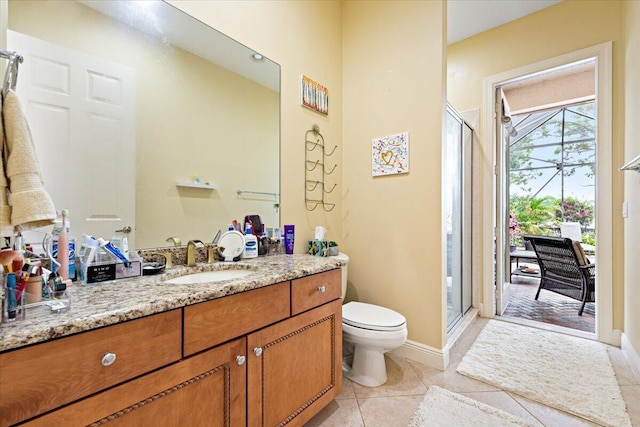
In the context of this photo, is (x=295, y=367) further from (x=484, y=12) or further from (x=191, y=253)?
(x=484, y=12)

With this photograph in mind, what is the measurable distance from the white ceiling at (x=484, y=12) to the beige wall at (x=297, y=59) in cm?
122

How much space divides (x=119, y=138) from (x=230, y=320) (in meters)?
0.95

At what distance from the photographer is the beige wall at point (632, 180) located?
1.92 meters

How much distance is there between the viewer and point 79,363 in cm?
68

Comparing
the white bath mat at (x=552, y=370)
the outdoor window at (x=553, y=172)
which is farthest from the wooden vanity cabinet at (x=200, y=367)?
the outdoor window at (x=553, y=172)

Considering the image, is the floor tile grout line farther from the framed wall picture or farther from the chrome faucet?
the framed wall picture

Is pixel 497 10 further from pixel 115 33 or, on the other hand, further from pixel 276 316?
pixel 276 316

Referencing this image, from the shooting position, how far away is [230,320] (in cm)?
100

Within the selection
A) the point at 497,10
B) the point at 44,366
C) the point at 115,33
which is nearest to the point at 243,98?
the point at 115,33

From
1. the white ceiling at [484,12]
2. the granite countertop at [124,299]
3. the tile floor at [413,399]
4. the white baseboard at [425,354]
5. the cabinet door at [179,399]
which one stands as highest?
the white ceiling at [484,12]

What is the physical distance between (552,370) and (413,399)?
3.53ft

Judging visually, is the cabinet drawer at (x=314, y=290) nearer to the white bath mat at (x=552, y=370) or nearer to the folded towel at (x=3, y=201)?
the folded towel at (x=3, y=201)

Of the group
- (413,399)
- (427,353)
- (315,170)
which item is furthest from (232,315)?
(427,353)

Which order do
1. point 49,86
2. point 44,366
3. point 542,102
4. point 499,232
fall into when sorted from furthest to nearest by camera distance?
1. point 542,102
2. point 499,232
3. point 49,86
4. point 44,366
